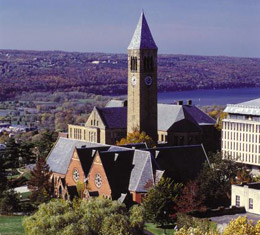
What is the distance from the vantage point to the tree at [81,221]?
137ft

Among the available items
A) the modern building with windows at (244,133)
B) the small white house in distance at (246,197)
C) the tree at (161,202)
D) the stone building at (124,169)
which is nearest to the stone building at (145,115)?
the modern building with windows at (244,133)

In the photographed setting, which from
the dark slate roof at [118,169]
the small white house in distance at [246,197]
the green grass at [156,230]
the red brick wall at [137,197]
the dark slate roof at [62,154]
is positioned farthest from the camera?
the dark slate roof at [62,154]

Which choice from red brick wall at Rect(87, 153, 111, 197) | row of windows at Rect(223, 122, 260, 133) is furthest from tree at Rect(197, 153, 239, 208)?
Result: row of windows at Rect(223, 122, 260, 133)

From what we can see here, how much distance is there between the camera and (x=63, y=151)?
231 feet

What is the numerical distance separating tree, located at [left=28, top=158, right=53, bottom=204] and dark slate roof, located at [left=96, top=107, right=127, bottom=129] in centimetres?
2301

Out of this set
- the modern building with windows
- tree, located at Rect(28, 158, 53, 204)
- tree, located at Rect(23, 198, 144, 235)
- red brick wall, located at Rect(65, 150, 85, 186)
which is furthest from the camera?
the modern building with windows

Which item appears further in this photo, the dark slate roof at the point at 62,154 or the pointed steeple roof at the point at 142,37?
the pointed steeple roof at the point at 142,37

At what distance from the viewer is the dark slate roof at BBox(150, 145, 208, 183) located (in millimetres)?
60069

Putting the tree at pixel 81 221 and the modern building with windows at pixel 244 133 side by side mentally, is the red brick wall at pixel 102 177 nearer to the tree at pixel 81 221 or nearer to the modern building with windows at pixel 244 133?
the tree at pixel 81 221

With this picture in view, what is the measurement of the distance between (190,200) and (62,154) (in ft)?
64.4

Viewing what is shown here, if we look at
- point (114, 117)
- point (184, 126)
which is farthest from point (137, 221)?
point (114, 117)

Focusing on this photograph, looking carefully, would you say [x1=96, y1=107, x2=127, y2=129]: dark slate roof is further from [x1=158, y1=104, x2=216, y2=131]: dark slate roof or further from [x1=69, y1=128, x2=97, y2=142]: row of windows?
[x1=158, y1=104, x2=216, y2=131]: dark slate roof

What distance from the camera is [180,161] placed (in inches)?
2425

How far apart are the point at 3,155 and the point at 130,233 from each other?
147 feet
